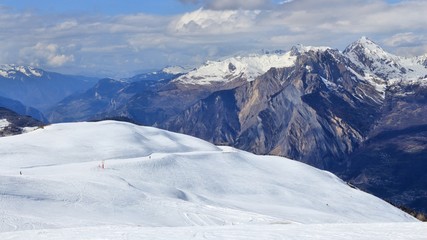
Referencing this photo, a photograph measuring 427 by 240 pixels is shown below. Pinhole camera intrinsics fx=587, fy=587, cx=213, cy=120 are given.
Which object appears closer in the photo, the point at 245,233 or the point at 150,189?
the point at 245,233

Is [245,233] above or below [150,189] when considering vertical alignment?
above

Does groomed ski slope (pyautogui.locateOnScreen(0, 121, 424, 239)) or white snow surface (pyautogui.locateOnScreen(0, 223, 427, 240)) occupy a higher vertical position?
white snow surface (pyautogui.locateOnScreen(0, 223, 427, 240))

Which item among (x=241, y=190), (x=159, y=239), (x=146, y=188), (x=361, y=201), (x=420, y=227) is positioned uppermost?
(x=159, y=239)

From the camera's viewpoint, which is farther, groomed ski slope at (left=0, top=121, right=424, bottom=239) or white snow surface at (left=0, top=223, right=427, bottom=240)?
groomed ski slope at (left=0, top=121, right=424, bottom=239)

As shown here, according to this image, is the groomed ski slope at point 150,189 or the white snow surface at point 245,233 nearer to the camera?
the white snow surface at point 245,233

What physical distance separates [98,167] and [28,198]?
30855 mm

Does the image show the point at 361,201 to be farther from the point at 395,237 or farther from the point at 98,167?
the point at 395,237

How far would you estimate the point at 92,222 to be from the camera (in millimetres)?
49969

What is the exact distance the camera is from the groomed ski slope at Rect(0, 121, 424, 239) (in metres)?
51.3

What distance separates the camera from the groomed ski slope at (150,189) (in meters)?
51.3

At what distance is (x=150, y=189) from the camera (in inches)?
2923

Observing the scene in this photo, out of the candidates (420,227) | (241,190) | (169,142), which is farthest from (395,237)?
(169,142)

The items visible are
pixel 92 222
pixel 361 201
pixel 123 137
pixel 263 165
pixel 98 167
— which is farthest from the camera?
pixel 123 137

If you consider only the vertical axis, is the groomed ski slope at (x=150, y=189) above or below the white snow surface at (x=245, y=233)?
below
